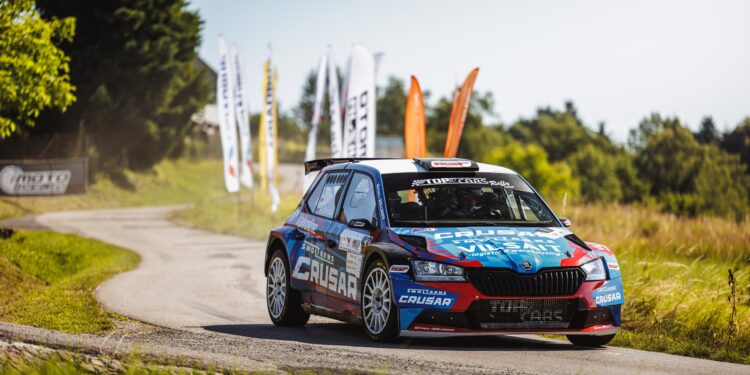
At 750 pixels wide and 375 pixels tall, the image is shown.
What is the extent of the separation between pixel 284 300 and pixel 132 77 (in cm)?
4642

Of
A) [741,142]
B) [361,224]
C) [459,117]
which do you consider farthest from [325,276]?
[741,142]

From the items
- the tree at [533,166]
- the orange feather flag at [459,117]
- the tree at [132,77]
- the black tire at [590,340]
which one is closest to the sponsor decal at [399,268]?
the black tire at [590,340]

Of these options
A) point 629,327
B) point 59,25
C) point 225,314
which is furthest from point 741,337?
point 59,25

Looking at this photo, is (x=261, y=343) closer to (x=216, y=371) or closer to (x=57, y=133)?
(x=216, y=371)

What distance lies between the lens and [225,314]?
13.4m

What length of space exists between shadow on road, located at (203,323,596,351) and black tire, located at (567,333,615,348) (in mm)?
74

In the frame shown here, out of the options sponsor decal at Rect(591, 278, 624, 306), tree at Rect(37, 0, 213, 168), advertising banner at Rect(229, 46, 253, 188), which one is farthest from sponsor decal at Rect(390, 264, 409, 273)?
tree at Rect(37, 0, 213, 168)

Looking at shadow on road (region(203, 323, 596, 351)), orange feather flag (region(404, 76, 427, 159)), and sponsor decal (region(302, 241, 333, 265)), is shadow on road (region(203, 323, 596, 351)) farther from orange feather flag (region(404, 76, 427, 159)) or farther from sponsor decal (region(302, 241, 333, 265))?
orange feather flag (region(404, 76, 427, 159))

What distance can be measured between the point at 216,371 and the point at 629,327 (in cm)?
640

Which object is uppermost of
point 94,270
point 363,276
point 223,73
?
point 223,73

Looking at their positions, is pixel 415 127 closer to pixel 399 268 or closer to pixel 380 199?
pixel 380 199

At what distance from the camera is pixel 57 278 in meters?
19.1

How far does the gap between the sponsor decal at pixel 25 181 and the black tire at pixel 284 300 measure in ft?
110

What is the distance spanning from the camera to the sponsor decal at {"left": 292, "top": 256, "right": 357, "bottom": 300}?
10141 millimetres
